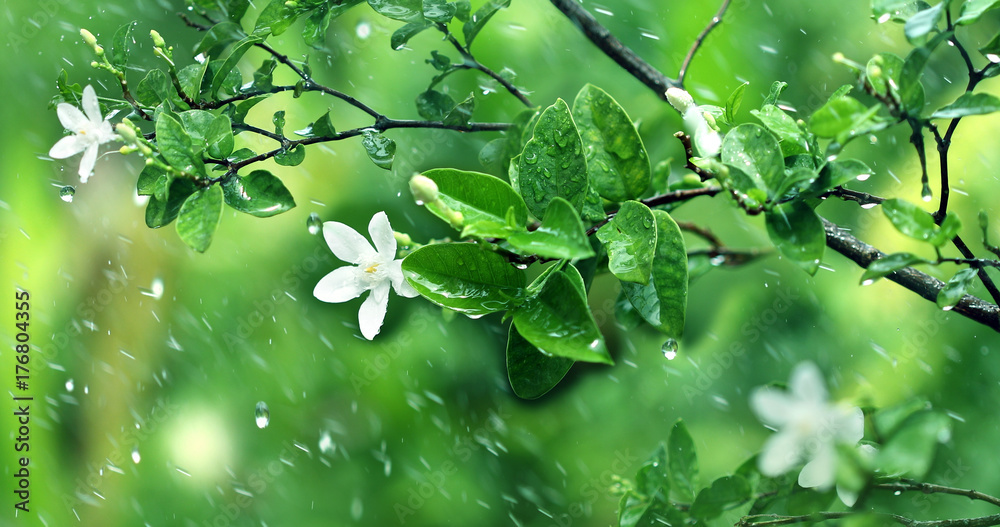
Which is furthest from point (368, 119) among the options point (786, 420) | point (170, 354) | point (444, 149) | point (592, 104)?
point (786, 420)

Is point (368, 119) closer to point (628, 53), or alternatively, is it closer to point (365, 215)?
point (365, 215)

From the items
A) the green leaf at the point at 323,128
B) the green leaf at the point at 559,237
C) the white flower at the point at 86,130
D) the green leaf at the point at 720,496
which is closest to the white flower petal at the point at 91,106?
the white flower at the point at 86,130

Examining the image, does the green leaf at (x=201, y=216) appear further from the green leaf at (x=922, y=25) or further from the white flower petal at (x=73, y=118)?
the green leaf at (x=922, y=25)

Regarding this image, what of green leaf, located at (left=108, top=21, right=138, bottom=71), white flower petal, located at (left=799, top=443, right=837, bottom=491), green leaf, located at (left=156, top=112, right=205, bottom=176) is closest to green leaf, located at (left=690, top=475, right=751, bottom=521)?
white flower petal, located at (left=799, top=443, right=837, bottom=491)

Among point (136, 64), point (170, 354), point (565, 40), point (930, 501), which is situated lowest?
point (170, 354)

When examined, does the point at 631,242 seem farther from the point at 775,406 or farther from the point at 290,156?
the point at 290,156

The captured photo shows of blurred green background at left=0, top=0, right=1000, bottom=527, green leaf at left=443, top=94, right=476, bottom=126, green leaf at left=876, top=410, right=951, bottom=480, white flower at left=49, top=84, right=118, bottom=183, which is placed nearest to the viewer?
green leaf at left=876, top=410, right=951, bottom=480

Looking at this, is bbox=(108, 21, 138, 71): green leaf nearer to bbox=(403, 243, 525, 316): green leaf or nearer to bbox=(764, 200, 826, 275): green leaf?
bbox=(403, 243, 525, 316): green leaf
